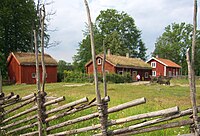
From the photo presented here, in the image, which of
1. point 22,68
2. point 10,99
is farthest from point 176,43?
point 10,99

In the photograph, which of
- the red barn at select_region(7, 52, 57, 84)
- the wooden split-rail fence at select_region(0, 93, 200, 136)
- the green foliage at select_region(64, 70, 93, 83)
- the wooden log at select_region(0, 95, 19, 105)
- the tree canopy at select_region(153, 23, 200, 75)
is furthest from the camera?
the tree canopy at select_region(153, 23, 200, 75)

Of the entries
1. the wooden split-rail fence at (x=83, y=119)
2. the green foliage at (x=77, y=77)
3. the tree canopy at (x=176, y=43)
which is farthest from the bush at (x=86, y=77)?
the tree canopy at (x=176, y=43)

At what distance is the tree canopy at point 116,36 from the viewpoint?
58.0m

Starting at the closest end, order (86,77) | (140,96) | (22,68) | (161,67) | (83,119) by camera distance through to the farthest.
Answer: (83,119)
(140,96)
(22,68)
(86,77)
(161,67)

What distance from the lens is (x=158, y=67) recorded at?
5625cm

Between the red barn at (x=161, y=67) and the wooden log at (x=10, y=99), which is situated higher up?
the red barn at (x=161, y=67)

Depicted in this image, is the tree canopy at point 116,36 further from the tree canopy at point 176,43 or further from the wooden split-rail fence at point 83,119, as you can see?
the wooden split-rail fence at point 83,119

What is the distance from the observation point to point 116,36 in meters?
60.3

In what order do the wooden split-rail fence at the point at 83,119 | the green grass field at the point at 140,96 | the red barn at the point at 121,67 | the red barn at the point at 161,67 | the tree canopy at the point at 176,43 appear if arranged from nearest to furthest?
the wooden split-rail fence at the point at 83,119 → the green grass field at the point at 140,96 → the red barn at the point at 121,67 → the red barn at the point at 161,67 → the tree canopy at the point at 176,43

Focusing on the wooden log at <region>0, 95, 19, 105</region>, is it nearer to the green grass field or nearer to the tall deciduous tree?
the green grass field

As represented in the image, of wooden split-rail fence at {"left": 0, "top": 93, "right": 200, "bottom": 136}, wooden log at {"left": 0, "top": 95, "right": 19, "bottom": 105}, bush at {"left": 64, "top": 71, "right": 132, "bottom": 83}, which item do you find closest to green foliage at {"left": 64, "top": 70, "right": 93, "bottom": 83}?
bush at {"left": 64, "top": 71, "right": 132, "bottom": 83}

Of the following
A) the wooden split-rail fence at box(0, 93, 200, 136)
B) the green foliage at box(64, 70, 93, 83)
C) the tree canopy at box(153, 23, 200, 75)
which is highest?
the tree canopy at box(153, 23, 200, 75)

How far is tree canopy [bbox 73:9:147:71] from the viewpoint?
2282 inches

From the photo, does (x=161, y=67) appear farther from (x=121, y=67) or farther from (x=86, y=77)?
(x=86, y=77)
